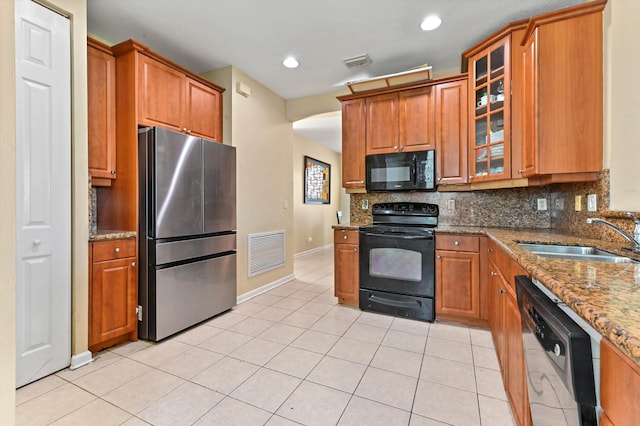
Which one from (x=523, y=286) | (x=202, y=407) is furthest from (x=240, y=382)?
(x=523, y=286)

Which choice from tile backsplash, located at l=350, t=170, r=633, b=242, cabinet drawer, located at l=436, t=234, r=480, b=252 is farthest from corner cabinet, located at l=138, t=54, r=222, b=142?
cabinet drawer, located at l=436, t=234, r=480, b=252

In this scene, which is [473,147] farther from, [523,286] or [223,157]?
[223,157]

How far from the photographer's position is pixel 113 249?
7.17 ft

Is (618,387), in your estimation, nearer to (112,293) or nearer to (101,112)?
(112,293)

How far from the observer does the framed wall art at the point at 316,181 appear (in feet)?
20.9

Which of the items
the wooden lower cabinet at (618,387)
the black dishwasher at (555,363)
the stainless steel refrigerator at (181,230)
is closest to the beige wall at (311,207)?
the stainless steel refrigerator at (181,230)

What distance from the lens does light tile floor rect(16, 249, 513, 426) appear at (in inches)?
59.6

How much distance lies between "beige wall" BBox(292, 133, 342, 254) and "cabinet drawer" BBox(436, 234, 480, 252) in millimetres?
3602

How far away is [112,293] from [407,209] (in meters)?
2.76

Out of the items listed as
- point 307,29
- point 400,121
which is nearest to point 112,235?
point 307,29

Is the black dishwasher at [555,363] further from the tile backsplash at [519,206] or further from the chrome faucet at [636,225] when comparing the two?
the tile backsplash at [519,206]

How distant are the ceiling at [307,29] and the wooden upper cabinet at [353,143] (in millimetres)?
415

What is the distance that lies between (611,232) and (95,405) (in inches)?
122

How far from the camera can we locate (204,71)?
332cm
